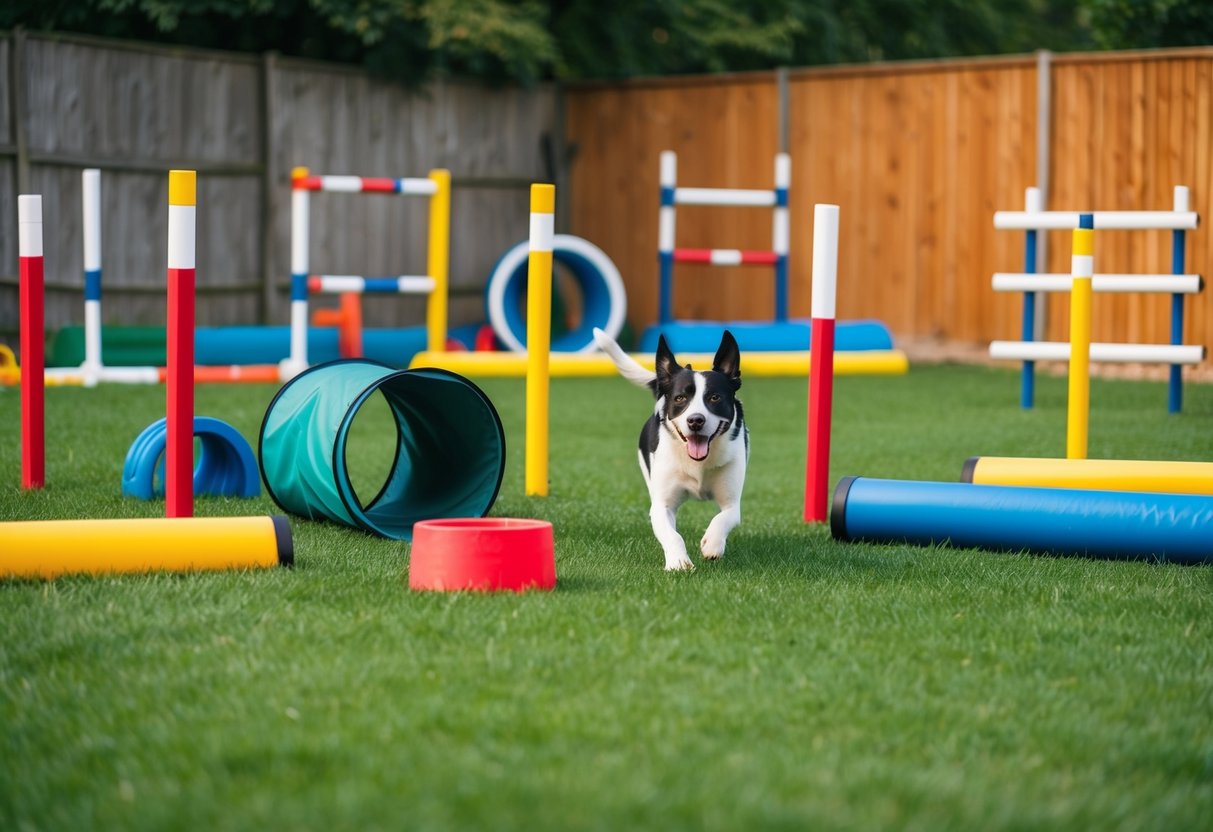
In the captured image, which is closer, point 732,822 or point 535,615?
point 732,822

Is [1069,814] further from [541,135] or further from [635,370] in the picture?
[541,135]

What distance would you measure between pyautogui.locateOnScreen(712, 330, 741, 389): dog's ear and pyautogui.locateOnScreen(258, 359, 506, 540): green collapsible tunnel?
0.93 m

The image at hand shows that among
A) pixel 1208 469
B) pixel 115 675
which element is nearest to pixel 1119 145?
pixel 1208 469

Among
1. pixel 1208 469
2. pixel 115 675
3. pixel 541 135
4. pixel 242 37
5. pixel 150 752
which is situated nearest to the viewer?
pixel 150 752

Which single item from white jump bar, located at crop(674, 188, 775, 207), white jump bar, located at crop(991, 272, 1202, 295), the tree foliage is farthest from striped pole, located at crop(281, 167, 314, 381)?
white jump bar, located at crop(991, 272, 1202, 295)

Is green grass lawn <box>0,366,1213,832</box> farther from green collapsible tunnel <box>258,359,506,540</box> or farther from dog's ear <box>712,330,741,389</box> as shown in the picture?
dog's ear <box>712,330,741,389</box>

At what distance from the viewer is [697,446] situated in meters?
5.78

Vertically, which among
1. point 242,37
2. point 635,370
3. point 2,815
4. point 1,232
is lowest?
point 2,815

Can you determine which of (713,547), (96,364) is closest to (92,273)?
(96,364)

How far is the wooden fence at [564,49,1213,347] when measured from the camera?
13.9 m

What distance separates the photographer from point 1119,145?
14156 mm

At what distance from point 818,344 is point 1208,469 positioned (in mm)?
1615

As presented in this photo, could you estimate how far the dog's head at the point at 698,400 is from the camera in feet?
18.9

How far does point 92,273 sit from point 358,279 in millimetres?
2477
